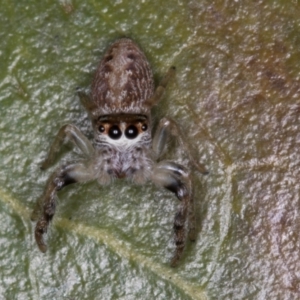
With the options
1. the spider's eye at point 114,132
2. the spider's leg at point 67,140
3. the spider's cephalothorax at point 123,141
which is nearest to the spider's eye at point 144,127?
the spider's cephalothorax at point 123,141

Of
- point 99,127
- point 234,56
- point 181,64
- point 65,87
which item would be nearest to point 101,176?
point 99,127

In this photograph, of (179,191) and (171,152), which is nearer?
(179,191)

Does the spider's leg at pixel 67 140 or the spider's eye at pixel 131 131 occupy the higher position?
the spider's eye at pixel 131 131

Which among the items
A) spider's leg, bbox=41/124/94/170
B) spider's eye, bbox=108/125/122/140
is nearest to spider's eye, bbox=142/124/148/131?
spider's eye, bbox=108/125/122/140

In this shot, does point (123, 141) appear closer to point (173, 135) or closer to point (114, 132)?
point (114, 132)

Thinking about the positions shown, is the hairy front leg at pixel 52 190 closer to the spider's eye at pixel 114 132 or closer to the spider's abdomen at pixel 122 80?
the spider's eye at pixel 114 132

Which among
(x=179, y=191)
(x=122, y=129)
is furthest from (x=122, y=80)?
(x=179, y=191)
